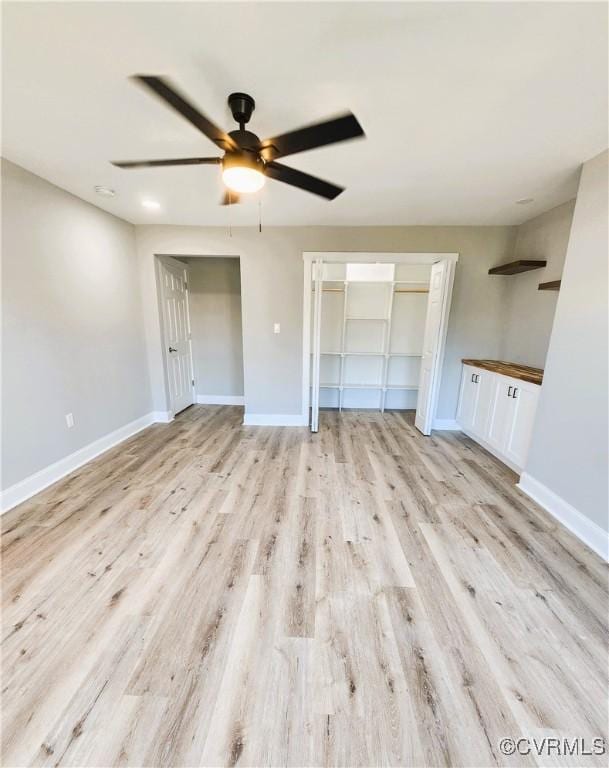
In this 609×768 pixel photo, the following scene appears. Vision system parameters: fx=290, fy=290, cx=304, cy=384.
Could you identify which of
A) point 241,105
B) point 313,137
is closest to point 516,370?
point 313,137

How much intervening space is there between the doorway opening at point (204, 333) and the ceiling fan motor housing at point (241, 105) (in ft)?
9.46

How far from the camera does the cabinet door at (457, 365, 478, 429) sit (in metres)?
3.47

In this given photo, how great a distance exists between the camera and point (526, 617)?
55.9 inches

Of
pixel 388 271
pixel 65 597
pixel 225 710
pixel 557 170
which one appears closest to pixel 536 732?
pixel 225 710

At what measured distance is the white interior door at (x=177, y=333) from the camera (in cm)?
384

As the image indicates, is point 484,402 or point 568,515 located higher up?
point 484,402

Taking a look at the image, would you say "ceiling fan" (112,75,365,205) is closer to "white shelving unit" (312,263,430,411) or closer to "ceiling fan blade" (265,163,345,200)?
"ceiling fan blade" (265,163,345,200)

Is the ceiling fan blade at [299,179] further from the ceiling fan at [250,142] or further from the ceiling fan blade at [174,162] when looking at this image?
the ceiling fan blade at [174,162]

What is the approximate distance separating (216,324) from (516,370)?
3932 mm

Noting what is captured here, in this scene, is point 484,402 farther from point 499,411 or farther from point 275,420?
point 275,420

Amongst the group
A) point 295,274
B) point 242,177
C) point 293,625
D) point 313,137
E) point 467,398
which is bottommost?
point 293,625

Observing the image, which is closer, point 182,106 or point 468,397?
point 182,106

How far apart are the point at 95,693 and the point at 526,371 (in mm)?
3707

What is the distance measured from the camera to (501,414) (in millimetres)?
2965
